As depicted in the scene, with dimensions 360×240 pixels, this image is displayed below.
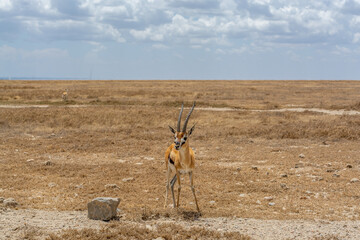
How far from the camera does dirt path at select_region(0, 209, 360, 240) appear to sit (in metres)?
7.83

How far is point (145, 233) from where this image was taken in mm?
7734

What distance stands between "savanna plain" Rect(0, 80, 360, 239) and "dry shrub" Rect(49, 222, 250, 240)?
20mm

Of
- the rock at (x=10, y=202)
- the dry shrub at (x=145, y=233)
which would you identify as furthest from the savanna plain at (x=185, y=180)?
the rock at (x=10, y=202)

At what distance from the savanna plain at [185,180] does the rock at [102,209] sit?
0.18 metres

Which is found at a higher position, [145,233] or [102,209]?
[102,209]

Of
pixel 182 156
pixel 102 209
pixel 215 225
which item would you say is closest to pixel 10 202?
pixel 102 209

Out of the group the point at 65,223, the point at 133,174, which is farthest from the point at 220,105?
the point at 65,223

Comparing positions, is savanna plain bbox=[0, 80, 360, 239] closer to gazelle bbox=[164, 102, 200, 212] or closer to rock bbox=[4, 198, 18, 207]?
rock bbox=[4, 198, 18, 207]

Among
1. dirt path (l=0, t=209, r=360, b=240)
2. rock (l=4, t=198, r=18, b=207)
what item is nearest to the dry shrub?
dirt path (l=0, t=209, r=360, b=240)

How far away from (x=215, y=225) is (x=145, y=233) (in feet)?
Answer: 4.93

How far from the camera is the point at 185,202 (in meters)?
10.3

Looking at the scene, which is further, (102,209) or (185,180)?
(185,180)

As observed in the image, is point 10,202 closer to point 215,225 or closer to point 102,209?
point 102,209

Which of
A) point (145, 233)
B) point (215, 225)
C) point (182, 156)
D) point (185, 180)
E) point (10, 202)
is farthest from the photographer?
point (185, 180)
